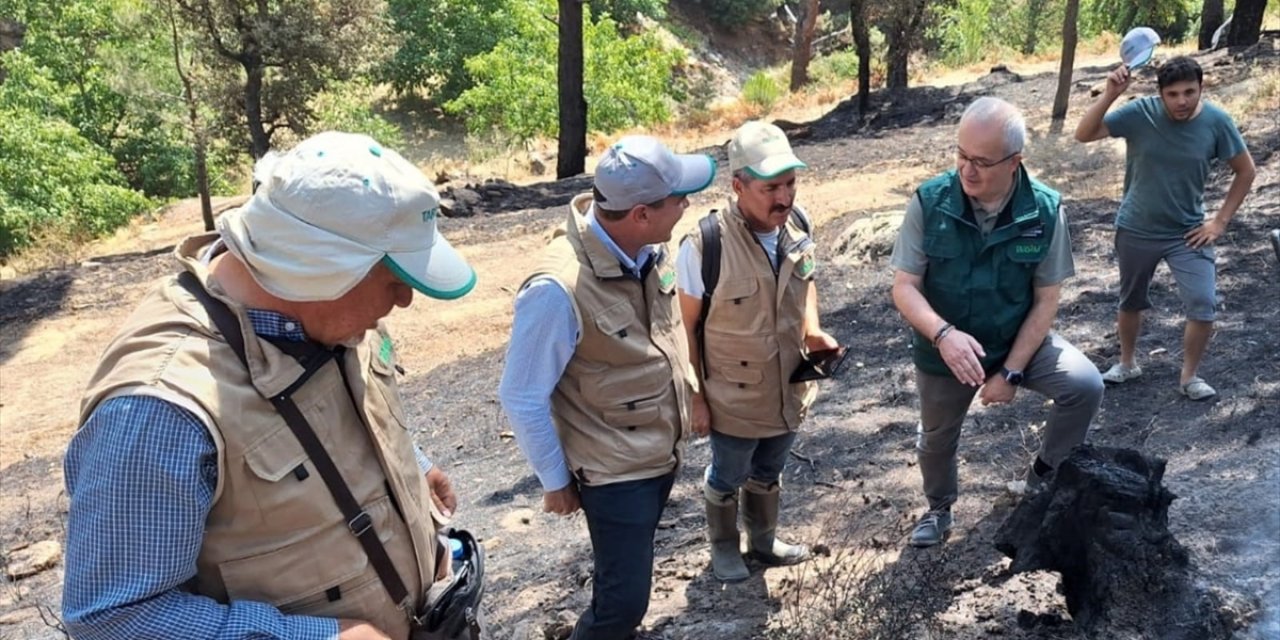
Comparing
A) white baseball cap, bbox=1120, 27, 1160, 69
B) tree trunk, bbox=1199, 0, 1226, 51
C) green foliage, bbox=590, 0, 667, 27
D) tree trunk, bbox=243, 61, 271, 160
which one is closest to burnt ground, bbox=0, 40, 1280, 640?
white baseball cap, bbox=1120, 27, 1160, 69

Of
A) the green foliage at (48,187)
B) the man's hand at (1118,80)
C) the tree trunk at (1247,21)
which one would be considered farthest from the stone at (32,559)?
the tree trunk at (1247,21)

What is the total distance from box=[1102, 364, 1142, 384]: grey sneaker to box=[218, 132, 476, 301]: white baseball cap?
4887 mm

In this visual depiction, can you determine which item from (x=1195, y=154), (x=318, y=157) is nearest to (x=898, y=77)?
(x=1195, y=154)

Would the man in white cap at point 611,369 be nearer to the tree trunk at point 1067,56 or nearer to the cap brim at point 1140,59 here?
the cap brim at point 1140,59

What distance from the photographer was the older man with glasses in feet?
11.1

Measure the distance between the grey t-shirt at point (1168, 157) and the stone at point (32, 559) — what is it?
6.43 metres

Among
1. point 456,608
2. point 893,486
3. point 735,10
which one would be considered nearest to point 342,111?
point 893,486

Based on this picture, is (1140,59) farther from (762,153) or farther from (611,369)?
(611,369)

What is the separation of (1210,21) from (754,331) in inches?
825

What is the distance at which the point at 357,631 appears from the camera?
71.0 inches

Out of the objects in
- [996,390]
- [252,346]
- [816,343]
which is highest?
[252,346]

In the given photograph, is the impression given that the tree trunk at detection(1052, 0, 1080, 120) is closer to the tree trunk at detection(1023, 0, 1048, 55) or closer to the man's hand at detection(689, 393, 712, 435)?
the man's hand at detection(689, 393, 712, 435)

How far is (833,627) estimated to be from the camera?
3.29 metres

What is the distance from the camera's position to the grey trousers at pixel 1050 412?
3541mm
